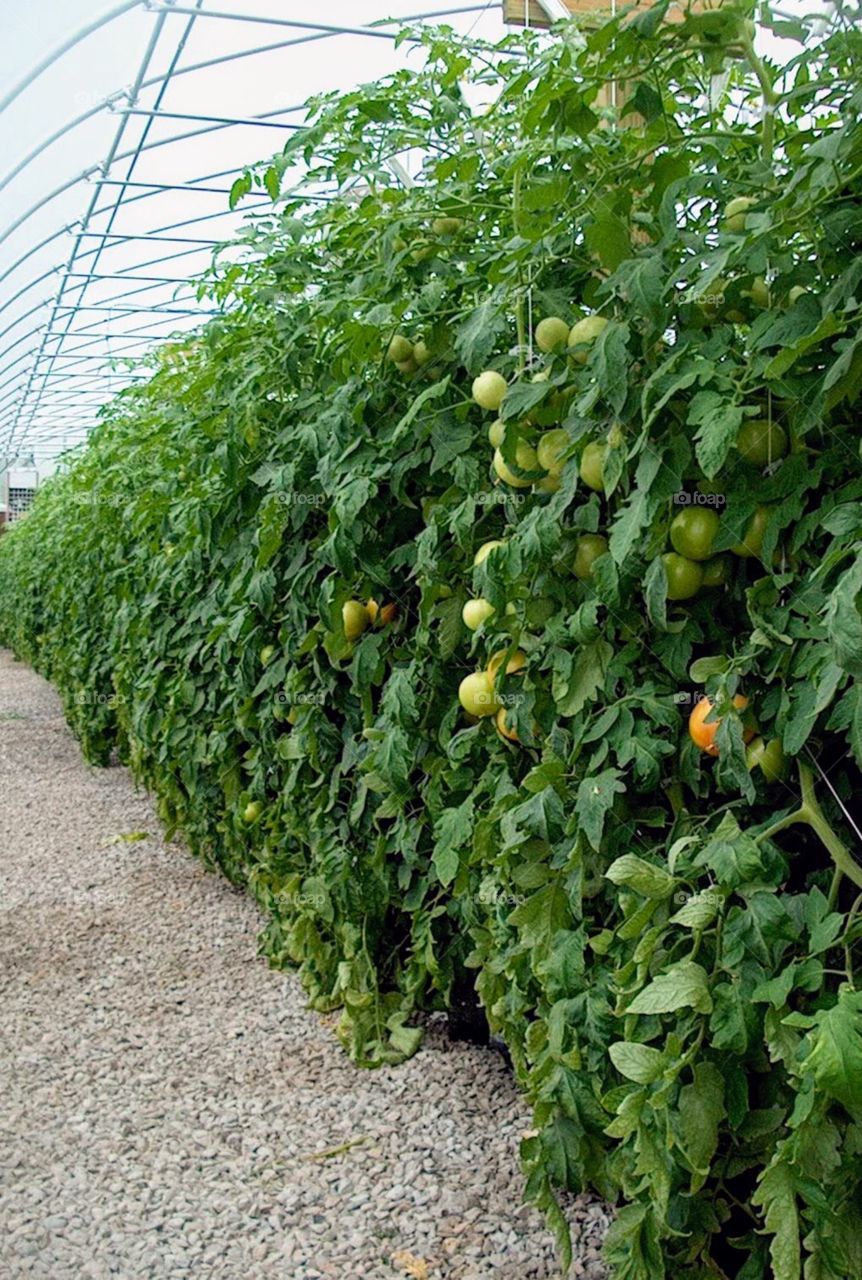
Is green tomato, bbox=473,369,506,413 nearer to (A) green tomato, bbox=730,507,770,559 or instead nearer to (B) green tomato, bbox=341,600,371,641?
(A) green tomato, bbox=730,507,770,559

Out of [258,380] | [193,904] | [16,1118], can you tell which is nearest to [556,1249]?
[16,1118]

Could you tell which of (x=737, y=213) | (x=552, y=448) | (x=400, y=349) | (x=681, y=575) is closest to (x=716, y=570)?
(x=681, y=575)

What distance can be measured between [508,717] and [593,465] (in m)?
0.50

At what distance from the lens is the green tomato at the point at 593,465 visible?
1644mm

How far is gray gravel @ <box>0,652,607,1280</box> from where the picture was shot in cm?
222

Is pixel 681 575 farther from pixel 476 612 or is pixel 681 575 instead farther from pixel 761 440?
pixel 476 612

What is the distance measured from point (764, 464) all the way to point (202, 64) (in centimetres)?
515

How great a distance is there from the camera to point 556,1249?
2170 mm

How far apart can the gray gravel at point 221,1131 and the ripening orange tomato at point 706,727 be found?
3.58ft

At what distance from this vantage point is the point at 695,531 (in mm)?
1560

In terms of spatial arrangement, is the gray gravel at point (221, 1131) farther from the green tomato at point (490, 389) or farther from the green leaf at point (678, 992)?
the green tomato at point (490, 389)

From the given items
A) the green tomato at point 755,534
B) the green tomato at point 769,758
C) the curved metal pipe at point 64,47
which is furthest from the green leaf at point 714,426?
the curved metal pipe at point 64,47

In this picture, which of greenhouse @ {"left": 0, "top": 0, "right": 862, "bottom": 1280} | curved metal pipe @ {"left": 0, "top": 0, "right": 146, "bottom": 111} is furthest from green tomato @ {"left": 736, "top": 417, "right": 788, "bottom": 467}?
curved metal pipe @ {"left": 0, "top": 0, "right": 146, "bottom": 111}

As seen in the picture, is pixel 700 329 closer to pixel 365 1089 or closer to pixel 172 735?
pixel 365 1089
